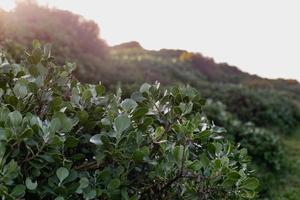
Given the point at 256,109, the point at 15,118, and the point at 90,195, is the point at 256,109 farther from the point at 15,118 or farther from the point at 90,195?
the point at 15,118

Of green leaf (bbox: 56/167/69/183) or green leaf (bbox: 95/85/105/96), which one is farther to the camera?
green leaf (bbox: 95/85/105/96)

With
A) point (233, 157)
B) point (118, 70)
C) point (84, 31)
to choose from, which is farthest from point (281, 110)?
point (233, 157)

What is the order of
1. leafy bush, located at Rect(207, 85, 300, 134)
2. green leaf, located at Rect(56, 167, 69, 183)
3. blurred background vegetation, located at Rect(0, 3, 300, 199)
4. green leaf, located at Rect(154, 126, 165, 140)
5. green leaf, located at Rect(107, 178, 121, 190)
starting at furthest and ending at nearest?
leafy bush, located at Rect(207, 85, 300, 134) < blurred background vegetation, located at Rect(0, 3, 300, 199) < green leaf, located at Rect(154, 126, 165, 140) < green leaf, located at Rect(107, 178, 121, 190) < green leaf, located at Rect(56, 167, 69, 183)

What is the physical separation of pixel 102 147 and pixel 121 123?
0.14m

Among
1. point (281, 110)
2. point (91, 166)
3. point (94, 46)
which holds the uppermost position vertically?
point (91, 166)

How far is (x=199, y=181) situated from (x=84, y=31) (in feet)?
49.3

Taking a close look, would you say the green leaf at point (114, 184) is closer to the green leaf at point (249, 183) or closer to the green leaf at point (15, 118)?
the green leaf at point (15, 118)

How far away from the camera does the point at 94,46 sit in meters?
16.0

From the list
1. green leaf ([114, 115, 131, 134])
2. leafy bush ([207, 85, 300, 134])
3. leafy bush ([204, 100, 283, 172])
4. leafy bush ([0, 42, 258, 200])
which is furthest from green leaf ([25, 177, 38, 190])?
leafy bush ([207, 85, 300, 134])

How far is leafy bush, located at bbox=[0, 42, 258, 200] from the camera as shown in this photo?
1.63 m

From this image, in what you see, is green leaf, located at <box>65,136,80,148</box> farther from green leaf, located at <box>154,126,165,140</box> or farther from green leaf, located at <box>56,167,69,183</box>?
green leaf, located at <box>154,126,165,140</box>

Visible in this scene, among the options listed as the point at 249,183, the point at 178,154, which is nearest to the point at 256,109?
the point at 249,183

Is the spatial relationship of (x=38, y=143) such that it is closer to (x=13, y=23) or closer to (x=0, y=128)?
(x=0, y=128)

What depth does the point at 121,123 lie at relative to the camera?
68.3 inches
